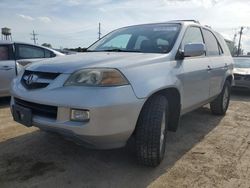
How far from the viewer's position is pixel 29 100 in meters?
2.92

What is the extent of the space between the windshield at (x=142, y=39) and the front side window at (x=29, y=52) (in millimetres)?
2572

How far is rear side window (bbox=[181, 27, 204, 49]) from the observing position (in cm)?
393

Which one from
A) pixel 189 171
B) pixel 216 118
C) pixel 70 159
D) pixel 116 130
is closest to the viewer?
pixel 116 130

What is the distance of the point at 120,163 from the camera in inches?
131

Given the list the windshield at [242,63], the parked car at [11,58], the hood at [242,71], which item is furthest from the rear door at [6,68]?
→ the windshield at [242,63]

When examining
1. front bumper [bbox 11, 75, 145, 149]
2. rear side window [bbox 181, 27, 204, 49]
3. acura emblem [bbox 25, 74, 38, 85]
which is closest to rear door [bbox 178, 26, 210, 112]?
rear side window [bbox 181, 27, 204, 49]

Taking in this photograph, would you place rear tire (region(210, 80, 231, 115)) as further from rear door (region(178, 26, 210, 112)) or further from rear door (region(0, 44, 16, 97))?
rear door (region(0, 44, 16, 97))

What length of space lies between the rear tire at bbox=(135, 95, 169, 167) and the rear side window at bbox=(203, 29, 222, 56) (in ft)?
6.79

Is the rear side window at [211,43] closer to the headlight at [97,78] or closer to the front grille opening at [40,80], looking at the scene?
the headlight at [97,78]

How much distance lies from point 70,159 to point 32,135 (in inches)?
44.4

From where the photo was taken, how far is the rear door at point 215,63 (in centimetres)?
471

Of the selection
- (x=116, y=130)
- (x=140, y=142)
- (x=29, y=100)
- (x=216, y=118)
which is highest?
(x=29, y=100)

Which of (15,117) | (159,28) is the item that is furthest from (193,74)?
(15,117)

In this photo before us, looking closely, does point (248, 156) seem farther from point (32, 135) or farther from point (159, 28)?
point (32, 135)
